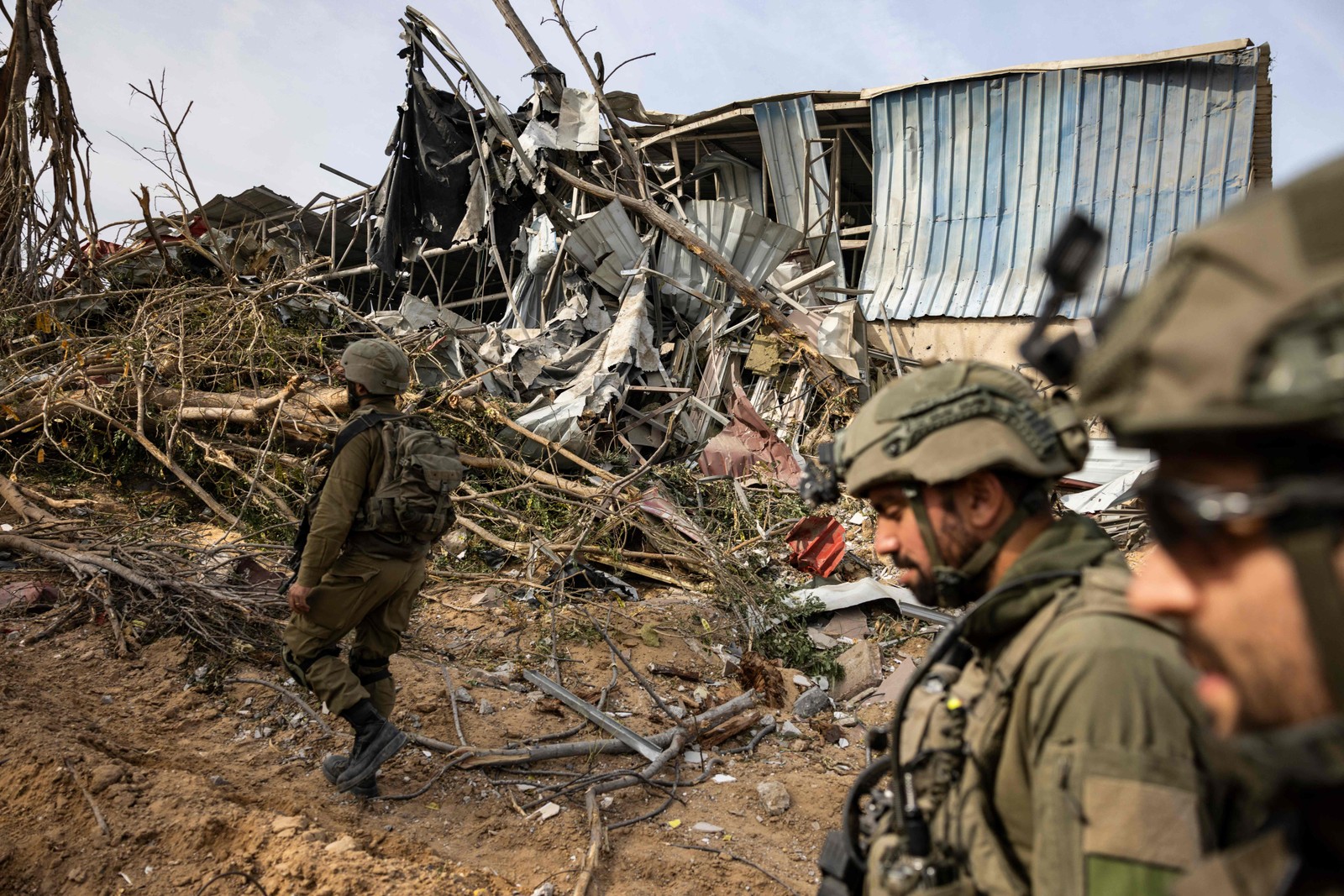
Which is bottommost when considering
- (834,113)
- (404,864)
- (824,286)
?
(404,864)

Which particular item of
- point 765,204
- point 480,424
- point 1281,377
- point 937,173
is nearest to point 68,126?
point 480,424

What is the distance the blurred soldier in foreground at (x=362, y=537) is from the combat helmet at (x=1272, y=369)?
3.29 meters

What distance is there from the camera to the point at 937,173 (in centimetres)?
995

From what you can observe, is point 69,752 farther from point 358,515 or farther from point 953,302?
point 953,302

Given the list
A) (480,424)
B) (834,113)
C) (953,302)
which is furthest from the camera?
(834,113)

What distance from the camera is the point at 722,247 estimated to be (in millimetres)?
10172

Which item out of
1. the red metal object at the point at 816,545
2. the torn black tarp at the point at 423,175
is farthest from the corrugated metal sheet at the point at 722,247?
the red metal object at the point at 816,545

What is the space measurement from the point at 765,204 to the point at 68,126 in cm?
722

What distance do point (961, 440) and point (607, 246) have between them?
9.08m

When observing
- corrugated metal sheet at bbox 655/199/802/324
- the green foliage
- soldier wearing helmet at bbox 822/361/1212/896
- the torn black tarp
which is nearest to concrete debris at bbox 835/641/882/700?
the green foliage

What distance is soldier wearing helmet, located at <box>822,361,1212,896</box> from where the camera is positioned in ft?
3.43

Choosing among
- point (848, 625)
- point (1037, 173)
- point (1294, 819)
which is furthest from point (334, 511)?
point (1037, 173)

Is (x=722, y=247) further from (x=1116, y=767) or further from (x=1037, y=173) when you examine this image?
(x=1116, y=767)

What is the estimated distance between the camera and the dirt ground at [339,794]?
306cm
